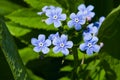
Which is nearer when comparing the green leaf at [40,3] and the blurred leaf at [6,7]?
the green leaf at [40,3]

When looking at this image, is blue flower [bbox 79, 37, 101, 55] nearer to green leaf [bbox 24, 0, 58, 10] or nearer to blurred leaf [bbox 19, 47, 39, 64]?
green leaf [bbox 24, 0, 58, 10]

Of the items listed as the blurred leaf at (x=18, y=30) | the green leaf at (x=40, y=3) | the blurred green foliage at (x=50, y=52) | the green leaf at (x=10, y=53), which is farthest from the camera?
the blurred leaf at (x=18, y=30)

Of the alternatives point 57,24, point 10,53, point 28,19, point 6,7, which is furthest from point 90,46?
point 6,7

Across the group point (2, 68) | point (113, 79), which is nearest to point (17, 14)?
point (2, 68)

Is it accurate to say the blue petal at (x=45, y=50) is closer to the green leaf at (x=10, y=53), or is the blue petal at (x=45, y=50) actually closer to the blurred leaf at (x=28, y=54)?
the green leaf at (x=10, y=53)

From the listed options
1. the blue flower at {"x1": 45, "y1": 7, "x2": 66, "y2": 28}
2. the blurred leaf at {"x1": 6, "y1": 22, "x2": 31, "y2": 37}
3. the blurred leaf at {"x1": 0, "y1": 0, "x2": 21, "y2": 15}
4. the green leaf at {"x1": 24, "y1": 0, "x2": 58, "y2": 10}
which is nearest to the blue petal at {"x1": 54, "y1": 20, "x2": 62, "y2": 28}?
the blue flower at {"x1": 45, "y1": 7, "x2": 66, "y2": 28}

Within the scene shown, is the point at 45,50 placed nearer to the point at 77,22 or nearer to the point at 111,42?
the point at 77,22

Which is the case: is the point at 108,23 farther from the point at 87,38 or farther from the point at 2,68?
the point at 2,68

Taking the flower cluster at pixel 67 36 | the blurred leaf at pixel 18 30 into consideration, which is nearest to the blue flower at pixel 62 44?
the flower cluster at pixel 67 36
